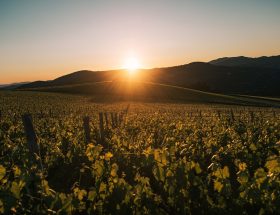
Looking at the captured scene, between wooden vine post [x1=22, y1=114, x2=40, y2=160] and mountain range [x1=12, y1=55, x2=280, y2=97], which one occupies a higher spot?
wooden vine post [x1=22, y1=114, x2=40, y2=160]

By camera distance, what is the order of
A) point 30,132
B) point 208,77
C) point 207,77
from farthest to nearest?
point 207,77
point 208,77
point 30,132

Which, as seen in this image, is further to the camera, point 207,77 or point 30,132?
point 207,77

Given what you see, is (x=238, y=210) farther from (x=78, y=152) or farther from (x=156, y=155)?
(x=78, y=152)

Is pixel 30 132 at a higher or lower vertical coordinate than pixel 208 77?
Result: higher

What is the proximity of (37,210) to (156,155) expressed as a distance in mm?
2216

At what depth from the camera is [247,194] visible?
16.5 feet

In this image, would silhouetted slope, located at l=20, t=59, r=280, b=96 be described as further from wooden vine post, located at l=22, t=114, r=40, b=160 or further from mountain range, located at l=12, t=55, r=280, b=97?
wooden vine post, located at l=22, t=114, r=40, b=160

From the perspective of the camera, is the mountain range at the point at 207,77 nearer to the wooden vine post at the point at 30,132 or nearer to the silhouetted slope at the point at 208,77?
the silhouetted slope at the point at 208,77

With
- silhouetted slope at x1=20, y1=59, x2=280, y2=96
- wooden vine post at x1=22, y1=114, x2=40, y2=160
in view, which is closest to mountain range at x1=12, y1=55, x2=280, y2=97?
silhouetted slope at x1=20, y1=59, x2=280, y2=96

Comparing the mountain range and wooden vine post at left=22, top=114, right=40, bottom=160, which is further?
the mountain range

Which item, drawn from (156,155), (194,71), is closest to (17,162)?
(156,155)

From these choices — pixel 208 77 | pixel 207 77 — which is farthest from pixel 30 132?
pixel 207 77

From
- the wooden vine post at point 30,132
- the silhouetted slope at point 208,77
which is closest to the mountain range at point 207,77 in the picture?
the silhouetted slope at point 208,77

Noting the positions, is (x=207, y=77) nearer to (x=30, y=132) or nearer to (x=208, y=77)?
(x=208, y=77)
